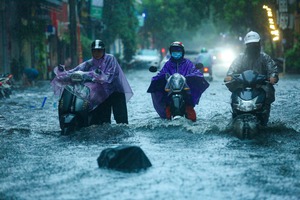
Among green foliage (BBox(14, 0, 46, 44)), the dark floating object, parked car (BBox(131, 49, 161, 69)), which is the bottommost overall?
parked car (BBox(131, 49, 161, 69))

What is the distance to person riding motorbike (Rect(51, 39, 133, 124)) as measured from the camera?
10867 millimetres

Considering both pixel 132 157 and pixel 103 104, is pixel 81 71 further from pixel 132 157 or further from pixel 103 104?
pixel 132 157

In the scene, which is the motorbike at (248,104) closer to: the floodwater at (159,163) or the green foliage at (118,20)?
the floodwater at (159,163)

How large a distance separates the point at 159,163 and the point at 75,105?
10.1 ft

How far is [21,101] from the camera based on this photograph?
67.0 feet

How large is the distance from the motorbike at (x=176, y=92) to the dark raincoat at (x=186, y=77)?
1.63 ft

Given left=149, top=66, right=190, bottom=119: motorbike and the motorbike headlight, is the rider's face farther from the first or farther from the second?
the motorbike headlight

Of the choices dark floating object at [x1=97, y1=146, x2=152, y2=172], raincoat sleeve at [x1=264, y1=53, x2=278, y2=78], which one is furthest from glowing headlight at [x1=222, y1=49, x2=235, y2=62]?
dark floating object at [x1=97, y1=146, x2=152, y2=172]

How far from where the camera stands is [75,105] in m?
10.6

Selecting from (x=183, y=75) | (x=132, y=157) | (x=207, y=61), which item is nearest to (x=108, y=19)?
(x=207, y=61)

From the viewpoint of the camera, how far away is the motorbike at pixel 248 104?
964cm

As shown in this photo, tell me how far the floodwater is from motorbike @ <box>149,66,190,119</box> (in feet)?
0.65

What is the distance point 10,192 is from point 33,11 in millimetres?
29808

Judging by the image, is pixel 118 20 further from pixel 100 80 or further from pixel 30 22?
pixel 100 80
